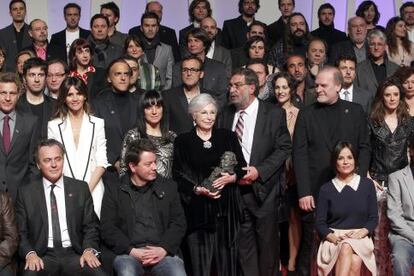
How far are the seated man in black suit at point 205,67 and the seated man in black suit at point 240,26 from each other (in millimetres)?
1322

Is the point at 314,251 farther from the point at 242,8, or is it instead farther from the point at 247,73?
the point at 242,8

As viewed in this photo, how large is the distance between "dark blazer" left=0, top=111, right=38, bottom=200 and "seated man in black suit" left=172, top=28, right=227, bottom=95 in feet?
5.98

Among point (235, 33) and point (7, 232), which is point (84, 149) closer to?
point (7, 232)

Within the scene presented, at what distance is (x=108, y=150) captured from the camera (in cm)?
736

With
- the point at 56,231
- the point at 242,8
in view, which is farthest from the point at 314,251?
the point at 242,8

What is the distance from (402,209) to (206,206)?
1402 mm

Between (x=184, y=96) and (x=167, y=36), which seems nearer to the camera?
(x=184, y=96)

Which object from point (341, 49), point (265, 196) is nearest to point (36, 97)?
point (265, 196)

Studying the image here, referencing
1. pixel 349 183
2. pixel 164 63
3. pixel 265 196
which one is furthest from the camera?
pixel 164 63

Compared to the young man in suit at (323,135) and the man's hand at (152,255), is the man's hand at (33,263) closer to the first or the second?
the man's hand at (152,255)

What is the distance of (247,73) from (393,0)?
466 centimetres

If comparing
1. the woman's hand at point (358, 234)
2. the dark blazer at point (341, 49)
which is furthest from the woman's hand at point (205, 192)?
the dark blazer at point (341, 49)

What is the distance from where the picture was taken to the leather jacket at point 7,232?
21.1 ft

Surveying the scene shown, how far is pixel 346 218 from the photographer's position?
6859 millimetres
